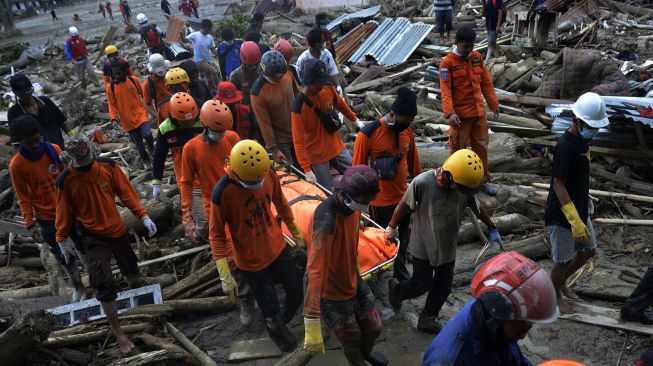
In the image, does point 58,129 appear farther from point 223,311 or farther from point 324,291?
point 324,291

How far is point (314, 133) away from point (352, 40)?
10.5 meters

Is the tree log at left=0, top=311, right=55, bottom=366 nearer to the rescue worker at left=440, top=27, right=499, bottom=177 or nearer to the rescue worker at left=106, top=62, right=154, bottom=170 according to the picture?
the rescue worker at left=440, top=27, right=499, bottom=177

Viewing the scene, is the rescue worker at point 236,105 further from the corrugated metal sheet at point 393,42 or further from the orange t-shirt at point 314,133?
the corrugated metal sheet at point 393,42

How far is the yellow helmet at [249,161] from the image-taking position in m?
4.39

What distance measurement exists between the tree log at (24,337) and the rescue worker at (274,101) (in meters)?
3.22

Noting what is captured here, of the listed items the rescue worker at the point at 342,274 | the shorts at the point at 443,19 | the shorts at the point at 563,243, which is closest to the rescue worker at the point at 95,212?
the rescue worker at the point at 342,274

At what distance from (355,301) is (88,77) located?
1739 cm

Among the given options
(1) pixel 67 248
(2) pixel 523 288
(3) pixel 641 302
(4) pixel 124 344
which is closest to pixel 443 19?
(3) pixel 641 302

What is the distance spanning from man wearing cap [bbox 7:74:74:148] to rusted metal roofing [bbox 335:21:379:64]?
962 centimetres

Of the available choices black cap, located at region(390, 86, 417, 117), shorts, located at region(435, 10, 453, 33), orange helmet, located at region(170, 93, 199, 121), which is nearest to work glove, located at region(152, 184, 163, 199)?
orange helmet, located at region(170, 93, 199, 121)

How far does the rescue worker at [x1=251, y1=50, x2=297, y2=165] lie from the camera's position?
21.5ft

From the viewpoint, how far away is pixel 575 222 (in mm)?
4691

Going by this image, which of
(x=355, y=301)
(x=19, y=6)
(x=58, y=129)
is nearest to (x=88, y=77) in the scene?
(x=58, y=129)

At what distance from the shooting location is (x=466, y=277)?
5.98m
